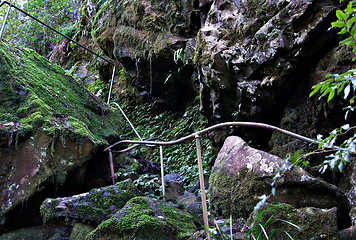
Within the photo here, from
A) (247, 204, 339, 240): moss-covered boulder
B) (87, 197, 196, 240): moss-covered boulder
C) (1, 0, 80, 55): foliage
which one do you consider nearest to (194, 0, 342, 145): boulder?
(247, 204, 339, 240): moss-covered boulder

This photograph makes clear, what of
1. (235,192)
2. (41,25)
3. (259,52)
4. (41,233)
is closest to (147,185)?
(41,233)

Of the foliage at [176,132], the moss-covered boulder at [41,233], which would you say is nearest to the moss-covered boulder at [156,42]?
the foliage at [176,132]

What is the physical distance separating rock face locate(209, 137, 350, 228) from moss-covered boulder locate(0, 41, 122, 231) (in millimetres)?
1848

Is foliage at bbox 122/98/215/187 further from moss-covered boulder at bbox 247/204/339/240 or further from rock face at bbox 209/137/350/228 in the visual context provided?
moss-covered boulder at bbox 247/204/339/240

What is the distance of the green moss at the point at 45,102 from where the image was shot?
3.78 metres

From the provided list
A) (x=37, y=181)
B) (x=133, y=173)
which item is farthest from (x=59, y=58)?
(x=37, y=181)

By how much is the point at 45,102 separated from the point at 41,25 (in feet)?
31.5

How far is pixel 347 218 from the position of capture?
2.53m

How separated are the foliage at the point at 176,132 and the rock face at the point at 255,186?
219 cm

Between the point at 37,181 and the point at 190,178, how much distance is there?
9.01ft

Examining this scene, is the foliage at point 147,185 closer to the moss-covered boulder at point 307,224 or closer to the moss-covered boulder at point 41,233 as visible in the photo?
the moss-covered boulder at point 41,233

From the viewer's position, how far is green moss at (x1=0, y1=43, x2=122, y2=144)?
12.4 ft

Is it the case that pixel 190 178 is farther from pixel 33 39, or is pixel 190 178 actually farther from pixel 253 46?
pixel 33 39

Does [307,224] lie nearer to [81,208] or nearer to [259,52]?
[81,208]
